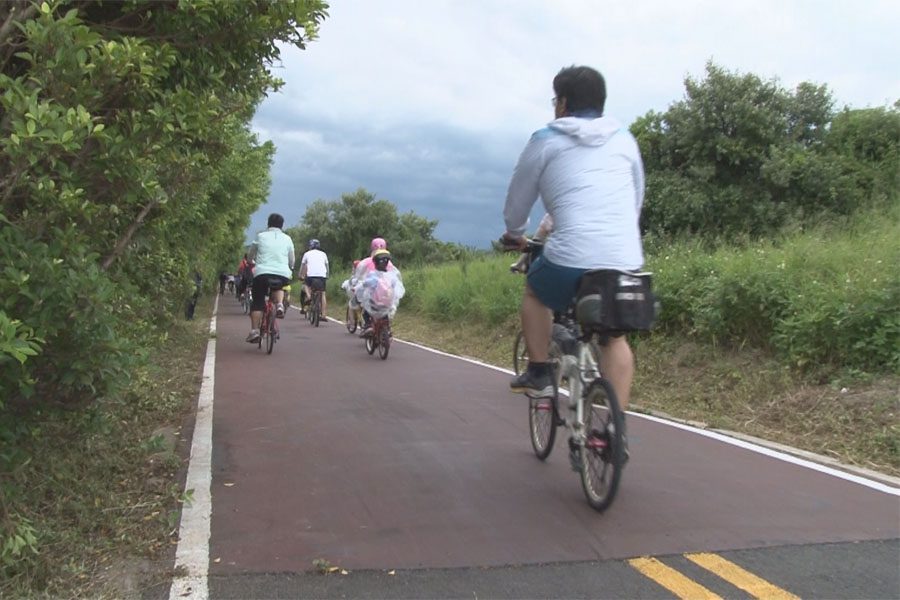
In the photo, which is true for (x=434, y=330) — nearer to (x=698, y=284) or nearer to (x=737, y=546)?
(x=698, y=284)

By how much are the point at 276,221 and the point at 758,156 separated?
1488 centimetres

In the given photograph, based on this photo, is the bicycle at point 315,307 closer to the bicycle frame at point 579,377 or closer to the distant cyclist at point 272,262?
the distant cyclist at point 272,262

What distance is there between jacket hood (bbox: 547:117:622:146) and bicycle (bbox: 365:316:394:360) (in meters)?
7.45

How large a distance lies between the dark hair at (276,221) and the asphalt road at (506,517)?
16.7 feet

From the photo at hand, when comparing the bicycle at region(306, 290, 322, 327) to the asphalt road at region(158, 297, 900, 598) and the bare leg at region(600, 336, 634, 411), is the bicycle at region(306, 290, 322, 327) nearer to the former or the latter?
the asphalt road at region(158, 297, 900, 598)

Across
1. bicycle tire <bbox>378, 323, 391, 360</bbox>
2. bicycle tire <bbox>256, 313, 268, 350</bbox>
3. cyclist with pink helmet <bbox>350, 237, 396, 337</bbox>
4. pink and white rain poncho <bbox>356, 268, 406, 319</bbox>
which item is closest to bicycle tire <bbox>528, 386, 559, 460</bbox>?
bicycle tire <bbox>378, 323, 391, 360</bbox>

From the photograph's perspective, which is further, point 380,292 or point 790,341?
point 380,292

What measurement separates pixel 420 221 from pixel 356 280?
54.1m

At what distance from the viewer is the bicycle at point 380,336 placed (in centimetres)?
1115

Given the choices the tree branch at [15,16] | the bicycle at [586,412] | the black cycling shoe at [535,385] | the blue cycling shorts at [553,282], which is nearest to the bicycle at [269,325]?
the bicycle at [586,412]

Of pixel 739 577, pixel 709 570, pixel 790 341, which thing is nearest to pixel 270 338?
pixel 790 341

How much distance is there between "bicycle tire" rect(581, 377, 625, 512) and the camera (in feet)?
12.5

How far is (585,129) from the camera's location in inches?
156

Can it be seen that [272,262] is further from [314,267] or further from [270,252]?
[314,267]
